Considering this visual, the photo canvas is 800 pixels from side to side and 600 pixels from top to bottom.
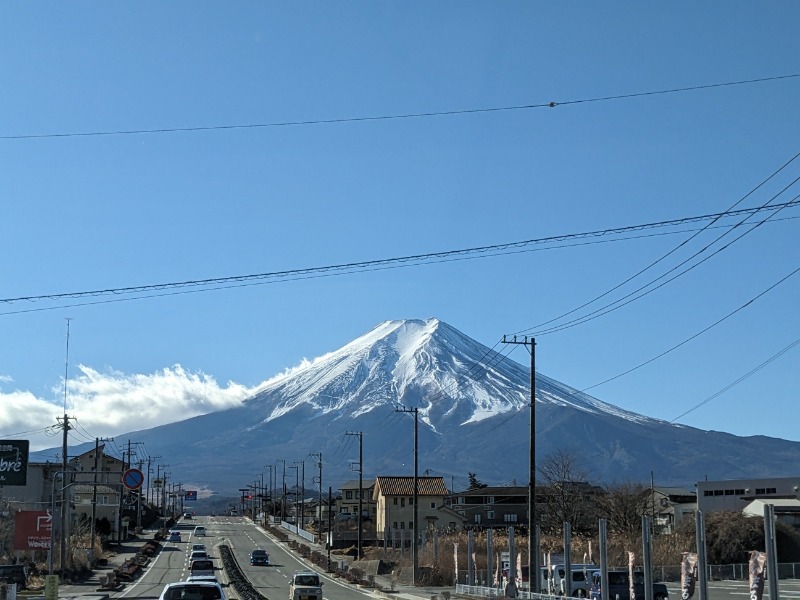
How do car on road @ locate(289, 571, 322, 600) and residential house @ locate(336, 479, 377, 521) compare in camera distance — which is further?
residential house @ locate(336, 479, 377, 521)

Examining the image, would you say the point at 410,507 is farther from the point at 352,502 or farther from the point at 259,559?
the point at 259,559

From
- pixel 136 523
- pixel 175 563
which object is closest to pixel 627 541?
pixel 175 563

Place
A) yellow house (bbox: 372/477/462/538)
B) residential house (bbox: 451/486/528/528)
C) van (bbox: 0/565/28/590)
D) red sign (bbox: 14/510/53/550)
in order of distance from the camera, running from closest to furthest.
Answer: van (bbox: 0/565/28/590) → red sign (bbox: 14/510/53/550) → yellow house (bbox: 372/477/462/538) → residential house (bbox: 451/486/528/528)

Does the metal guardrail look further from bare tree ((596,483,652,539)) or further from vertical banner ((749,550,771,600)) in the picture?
bare tree ((596,483,652,539))

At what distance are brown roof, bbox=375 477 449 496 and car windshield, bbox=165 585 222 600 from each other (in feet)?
308

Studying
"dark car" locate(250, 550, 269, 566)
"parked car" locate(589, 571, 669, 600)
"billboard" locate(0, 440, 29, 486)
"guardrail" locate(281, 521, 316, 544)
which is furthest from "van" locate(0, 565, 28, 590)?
"guardrail" locate(281, 521, 316, 544)

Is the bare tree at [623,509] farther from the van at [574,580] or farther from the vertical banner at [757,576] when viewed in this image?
the vertical banner at [757,576]

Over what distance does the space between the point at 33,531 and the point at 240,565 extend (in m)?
25.6

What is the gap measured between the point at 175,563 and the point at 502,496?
175 ft

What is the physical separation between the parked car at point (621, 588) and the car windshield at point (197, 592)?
66.0 ft

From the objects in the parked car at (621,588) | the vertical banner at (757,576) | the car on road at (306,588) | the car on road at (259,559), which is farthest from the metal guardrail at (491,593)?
the car on road at (259,559)

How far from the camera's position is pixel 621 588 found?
144ft

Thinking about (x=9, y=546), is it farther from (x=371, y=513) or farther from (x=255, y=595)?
(x=371, y=513)

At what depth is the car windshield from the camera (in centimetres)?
2772
